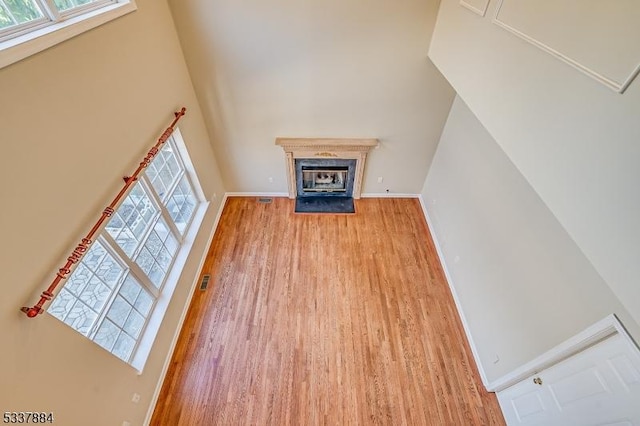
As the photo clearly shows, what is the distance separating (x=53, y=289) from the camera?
1816 millimetres

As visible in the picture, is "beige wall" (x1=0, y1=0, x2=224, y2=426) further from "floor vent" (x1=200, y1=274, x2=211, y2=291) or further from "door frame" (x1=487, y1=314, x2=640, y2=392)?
"door frame" (x1=487, y1=314, x2=640, y2=392)

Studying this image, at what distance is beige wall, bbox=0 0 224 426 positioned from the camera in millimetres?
1662

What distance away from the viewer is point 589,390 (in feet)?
6.93

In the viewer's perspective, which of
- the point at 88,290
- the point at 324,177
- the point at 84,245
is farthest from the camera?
the point at 324,177

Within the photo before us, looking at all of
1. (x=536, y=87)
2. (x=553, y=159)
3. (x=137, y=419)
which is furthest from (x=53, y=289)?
(x=536, y=87)

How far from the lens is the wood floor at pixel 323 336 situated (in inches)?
121

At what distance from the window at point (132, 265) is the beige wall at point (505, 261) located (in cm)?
372

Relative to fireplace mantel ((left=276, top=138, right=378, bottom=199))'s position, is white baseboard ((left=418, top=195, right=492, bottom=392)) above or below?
below

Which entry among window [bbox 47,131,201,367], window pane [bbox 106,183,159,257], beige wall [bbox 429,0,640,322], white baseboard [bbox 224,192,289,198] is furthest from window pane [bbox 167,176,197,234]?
beige wall [bbox 429,0,640,322]

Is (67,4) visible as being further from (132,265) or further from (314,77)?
(314,77)

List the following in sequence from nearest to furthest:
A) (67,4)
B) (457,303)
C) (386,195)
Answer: (67,4) → (457,303) → (386,195)

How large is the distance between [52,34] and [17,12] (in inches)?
9.5

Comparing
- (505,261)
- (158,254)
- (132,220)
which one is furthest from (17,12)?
(505,261)

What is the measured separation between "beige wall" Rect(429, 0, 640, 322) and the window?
3.31 metres
